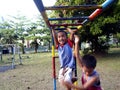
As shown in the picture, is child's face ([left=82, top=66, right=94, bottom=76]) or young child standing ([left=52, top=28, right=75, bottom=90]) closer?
child's face ([left=82, top=66, right=94, bottom=76])

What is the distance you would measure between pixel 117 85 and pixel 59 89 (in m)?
1.70

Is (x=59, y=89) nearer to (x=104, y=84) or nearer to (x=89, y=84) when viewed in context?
(x=104, y=84)

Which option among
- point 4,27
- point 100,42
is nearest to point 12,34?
point 4,27

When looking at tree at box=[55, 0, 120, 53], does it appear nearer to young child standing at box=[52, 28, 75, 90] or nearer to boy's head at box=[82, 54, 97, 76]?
young child standing at box=[52, 28, 75, 90]

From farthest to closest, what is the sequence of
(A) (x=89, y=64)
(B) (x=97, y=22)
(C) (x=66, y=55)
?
(B) (x=97, y=22), (C) (x=66, y=55), (A) (x=89, y=64)

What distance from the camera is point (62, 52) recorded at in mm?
5195

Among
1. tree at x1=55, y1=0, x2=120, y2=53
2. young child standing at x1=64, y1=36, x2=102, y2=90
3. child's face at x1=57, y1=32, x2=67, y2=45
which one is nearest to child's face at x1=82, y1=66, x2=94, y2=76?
young child standing at x1=64, y1=36, x2=102, y2=90

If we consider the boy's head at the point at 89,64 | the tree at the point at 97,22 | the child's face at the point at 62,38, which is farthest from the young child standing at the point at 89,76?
the tree at the point at 97,22

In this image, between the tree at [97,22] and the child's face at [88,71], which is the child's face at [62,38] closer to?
the child's face at [88,71]

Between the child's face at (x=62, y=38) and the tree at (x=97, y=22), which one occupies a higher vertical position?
the tree at (x=97, y=22)

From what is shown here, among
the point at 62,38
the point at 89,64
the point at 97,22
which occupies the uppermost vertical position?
the point at 97,22

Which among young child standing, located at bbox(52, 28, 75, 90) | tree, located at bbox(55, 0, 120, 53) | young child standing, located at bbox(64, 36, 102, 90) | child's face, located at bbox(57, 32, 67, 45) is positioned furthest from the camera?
tree, located at bbox(55, 0, 120, 53)

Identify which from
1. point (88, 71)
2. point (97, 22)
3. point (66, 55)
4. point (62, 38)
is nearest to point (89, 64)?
point (88, 71)

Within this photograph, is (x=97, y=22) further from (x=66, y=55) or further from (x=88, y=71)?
(x=88, y=71)
